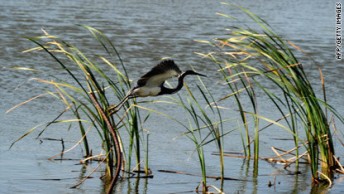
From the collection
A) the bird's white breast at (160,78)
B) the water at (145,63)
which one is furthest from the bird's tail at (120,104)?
the water at (145,63)

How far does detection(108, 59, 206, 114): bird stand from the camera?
533 cm

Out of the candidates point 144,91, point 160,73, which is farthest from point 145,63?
point 160,73

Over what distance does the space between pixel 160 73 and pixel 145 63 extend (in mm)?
5927

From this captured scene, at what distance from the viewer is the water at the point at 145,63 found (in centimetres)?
605

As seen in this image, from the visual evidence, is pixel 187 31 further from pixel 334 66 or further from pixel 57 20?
pixel 334 66

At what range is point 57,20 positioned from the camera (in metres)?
15.4

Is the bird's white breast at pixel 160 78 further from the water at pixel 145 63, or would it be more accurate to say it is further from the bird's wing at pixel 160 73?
the water at pixel 145 63

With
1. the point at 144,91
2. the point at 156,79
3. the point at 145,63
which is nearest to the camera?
the point at 156,79

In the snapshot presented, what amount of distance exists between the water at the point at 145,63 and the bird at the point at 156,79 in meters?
0.64

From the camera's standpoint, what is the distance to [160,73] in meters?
5.42

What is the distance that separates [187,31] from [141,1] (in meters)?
4.81

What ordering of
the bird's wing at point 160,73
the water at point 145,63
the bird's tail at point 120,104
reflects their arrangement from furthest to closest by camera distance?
the water at point 145,63, the bird's tail at point 120,104, the bird's wing at point 160,73

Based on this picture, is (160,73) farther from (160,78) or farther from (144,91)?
(144,91)

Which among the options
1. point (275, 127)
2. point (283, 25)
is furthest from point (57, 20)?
point (275, 127)
